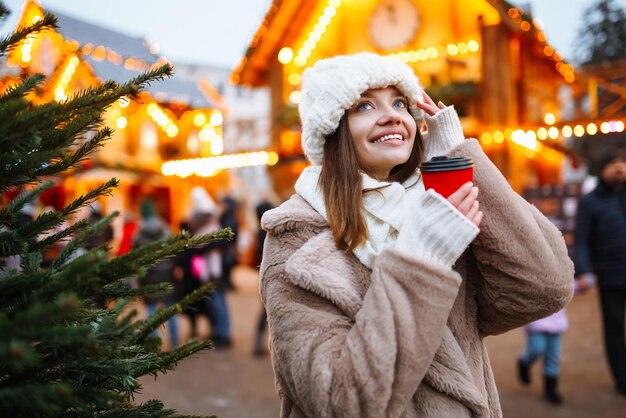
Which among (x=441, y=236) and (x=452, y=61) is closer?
(x=441, y=236)

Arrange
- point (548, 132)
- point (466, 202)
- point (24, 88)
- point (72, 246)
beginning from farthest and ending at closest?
point (548, 132), point (466, 202), point (72, 246), point (24, 88)

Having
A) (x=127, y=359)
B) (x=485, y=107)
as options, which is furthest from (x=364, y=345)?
(x=485, y=107)

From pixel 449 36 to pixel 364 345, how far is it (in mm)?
10791

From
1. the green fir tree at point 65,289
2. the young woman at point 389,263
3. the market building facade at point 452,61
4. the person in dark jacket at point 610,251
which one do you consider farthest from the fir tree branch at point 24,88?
the market building facade at point 452,61

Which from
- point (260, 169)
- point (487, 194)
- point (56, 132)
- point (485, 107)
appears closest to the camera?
point (56, 132)

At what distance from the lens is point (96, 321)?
145cm

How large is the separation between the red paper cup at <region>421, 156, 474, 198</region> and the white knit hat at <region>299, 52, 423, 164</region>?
1.12 ft

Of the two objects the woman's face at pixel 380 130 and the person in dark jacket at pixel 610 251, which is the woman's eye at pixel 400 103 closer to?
the woman's face at pixel 380 130

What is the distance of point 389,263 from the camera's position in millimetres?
1405

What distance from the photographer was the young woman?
1.37 metres

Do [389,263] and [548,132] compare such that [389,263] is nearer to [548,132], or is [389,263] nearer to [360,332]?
[360,332]

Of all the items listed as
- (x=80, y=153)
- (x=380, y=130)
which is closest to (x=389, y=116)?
(x=380, y=130)

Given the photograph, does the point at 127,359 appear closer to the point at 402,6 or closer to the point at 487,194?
the point at 487,194

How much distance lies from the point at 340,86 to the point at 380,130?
0.17 metres
